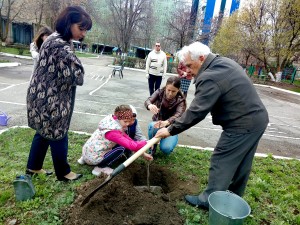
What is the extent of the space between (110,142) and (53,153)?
70 centimetres

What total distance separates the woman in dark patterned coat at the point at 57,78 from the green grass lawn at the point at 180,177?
0.63 m

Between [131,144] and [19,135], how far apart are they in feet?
7.55

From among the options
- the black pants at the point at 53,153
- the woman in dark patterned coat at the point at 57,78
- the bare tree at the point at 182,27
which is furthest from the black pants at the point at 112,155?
the bare tree at the point at 182,27

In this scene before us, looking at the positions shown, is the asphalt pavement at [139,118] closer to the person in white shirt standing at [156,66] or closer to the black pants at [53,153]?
the person in white shirt standing at [156,66]

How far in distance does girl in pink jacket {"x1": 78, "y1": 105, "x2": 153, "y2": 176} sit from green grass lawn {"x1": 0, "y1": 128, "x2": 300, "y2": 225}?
0.22 meters

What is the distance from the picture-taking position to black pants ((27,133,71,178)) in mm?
2670

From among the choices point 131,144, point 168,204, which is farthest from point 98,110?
point 168,204

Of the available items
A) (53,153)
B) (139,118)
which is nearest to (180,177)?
(53,153)

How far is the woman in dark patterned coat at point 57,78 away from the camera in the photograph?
2332 mm

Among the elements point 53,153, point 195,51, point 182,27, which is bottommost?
point 53,153

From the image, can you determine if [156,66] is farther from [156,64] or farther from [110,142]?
[110,142]

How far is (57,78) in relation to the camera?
2379 millimetres

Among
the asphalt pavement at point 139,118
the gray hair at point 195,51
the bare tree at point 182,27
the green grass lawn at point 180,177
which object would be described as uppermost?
the bare tree at point 182,27

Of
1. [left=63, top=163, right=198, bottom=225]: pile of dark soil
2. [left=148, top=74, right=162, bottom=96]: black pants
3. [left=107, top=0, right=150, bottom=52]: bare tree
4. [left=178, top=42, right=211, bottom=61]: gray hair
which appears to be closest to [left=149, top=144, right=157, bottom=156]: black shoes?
[left=63, top=163, right=198, bottom=225]: pile of dark soil
